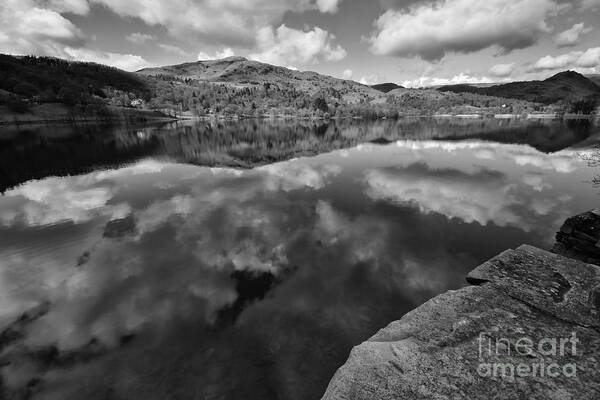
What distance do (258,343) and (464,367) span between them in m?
8.97

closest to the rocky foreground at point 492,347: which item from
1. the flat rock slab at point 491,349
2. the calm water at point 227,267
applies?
the flat rock slab at point 491,349

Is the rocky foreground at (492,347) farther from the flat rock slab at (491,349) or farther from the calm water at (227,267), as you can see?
the calm water at (227,267)

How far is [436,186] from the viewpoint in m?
40.7

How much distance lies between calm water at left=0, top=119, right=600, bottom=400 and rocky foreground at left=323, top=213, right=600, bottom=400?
15.4 feet

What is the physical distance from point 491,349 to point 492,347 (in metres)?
0.11

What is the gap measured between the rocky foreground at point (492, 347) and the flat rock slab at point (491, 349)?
0.08 ft

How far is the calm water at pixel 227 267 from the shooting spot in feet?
38.9

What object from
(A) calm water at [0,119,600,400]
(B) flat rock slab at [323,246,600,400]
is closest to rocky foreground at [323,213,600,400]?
(B) flat rock slab at [323,246,600,400]

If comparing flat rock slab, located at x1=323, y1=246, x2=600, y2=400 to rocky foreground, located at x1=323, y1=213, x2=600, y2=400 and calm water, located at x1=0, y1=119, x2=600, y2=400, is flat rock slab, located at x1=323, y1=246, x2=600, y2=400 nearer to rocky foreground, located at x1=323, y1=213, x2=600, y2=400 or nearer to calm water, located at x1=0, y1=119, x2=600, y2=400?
rocky foreground, located at x1=323, y1=213, x2=600, y2=400

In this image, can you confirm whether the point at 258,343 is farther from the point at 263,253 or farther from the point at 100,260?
the point at 100,260

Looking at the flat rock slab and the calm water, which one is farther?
the calm water

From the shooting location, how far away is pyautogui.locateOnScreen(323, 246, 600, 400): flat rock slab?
659 cm

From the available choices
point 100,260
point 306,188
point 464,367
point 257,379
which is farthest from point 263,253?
point 306,188

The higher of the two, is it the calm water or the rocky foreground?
the rocky foreground
